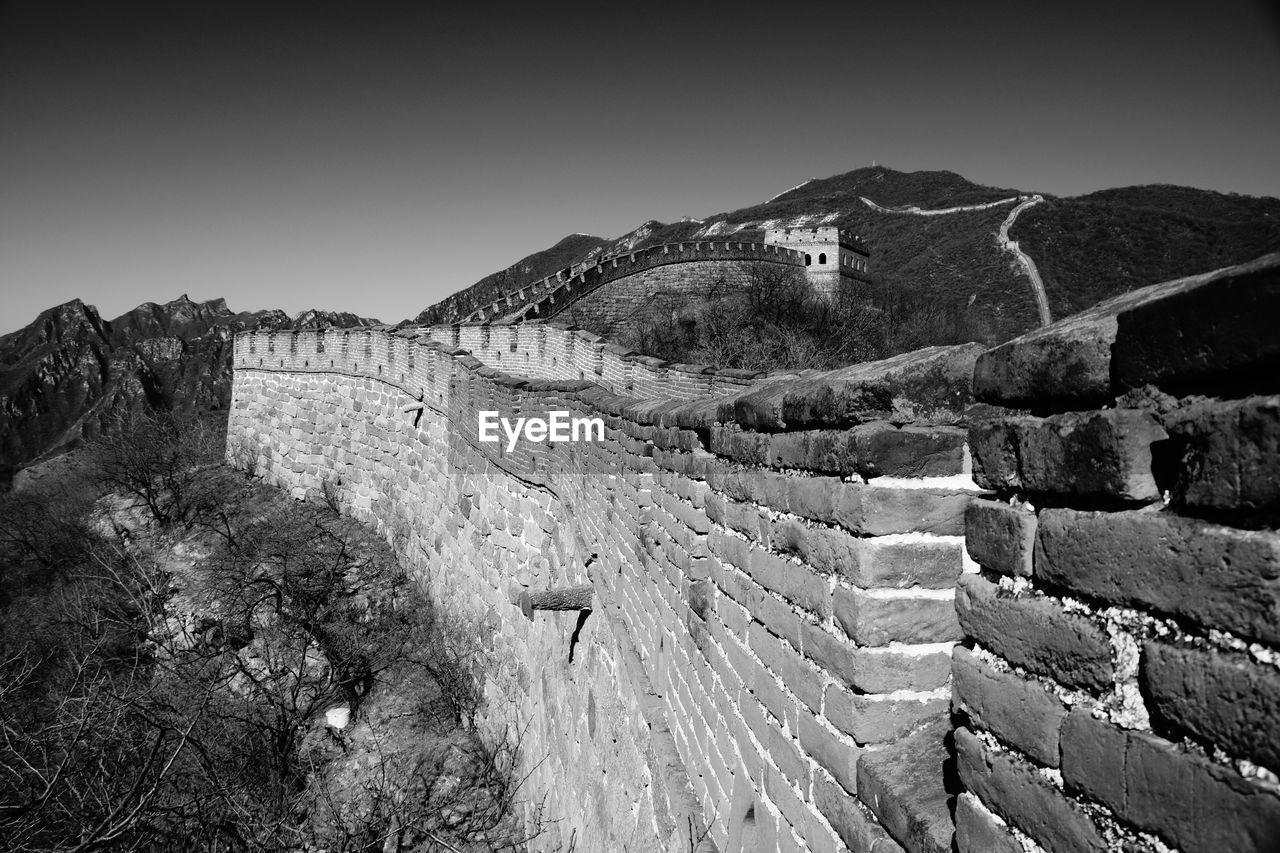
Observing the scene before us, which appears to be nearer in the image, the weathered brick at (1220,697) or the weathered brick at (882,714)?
the weathered brick at (1220,697)

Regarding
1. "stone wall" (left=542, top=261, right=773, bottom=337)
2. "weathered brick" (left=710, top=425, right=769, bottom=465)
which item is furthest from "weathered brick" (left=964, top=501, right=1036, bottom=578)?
"stone wall" (left=542, top=261, right=773, bottom=337)

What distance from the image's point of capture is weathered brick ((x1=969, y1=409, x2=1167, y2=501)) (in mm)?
984

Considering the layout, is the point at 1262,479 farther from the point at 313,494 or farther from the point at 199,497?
the point at 199,497

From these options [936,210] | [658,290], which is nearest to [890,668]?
[658,290]

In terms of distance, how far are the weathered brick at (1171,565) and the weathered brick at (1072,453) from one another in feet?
0.14

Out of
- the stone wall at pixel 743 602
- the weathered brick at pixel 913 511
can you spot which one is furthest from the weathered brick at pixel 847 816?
the weathered brick at pixel 913 511

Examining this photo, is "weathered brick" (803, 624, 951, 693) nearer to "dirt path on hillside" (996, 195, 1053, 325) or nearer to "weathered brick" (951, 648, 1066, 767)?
"weathered brick" (951, 648, 1066, 767)

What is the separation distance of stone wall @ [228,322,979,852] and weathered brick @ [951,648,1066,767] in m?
0.27

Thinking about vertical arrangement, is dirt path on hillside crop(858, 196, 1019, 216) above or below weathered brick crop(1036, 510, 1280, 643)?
→ above

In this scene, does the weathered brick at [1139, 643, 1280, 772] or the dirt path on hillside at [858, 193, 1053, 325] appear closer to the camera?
the weathered brick at [1139, 643, 1280, 772]

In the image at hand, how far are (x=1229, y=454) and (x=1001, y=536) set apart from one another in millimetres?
466

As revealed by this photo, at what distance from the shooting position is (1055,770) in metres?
1.11

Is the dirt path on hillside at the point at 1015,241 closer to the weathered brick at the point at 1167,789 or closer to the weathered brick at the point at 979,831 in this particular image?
the weathered brick at the point at 979,831

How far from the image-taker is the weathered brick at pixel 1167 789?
804 mm
